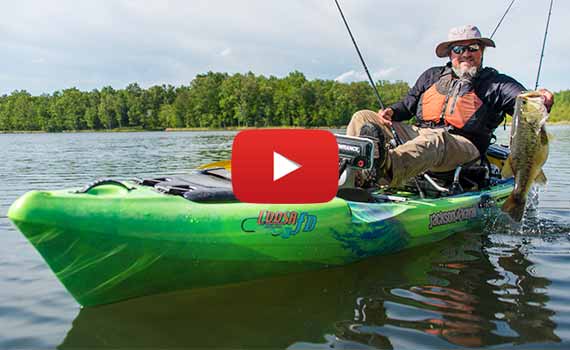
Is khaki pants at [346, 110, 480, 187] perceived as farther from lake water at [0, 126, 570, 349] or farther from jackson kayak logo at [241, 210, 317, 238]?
jackson kayak logo at [241, 210, 317, 238]

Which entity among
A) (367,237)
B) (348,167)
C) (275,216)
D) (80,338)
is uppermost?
(348,167)

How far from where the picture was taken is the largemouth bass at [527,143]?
3885 mm

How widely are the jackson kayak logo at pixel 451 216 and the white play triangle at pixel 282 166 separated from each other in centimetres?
212

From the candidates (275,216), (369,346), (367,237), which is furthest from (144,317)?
(367,237)

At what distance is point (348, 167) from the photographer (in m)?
4.30

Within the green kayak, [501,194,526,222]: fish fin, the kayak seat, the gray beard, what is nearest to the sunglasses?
the gray beard

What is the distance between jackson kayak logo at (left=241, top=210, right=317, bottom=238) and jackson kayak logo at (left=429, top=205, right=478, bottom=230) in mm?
1681

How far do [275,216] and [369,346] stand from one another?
1095 mm

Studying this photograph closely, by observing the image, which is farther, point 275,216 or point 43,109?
point 43,109

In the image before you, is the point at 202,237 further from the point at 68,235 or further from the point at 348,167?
the point at 348,167

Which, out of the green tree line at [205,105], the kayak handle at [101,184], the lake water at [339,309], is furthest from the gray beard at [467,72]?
the green tree line at [205,105]

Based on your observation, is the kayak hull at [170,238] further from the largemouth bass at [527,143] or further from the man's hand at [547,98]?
the man's hand at [547,98]

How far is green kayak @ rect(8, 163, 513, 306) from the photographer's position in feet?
9.29

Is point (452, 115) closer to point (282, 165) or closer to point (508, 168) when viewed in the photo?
point (508, 168)
